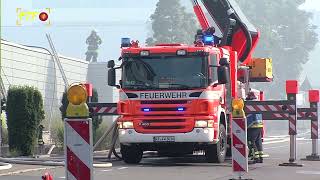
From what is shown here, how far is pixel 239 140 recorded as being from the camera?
1192 centimetres

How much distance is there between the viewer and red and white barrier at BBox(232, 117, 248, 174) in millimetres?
11828

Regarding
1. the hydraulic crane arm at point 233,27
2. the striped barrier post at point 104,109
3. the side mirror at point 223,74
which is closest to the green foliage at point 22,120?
the striped barrier post at point 104,109

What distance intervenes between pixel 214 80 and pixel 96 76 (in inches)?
1104

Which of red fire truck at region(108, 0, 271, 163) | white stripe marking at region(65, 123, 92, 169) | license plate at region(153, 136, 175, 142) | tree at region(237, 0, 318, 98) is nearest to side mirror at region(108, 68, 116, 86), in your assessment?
red fire truck at region(108, 0, 271, 163)

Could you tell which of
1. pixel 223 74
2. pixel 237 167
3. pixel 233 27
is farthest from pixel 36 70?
pixel 237 167

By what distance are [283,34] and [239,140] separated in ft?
269

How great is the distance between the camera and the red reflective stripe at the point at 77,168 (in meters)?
7.14

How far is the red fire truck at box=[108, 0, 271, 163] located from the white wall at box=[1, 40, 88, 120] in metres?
12.9

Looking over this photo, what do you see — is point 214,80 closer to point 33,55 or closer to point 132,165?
point 132,165

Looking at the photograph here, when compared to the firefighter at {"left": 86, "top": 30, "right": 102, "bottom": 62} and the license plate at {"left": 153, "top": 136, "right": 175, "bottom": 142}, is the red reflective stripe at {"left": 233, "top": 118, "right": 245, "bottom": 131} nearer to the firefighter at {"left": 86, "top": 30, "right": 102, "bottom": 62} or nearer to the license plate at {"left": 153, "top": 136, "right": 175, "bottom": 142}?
the license plate at {"left": 153, "top": 136, "right": 175, "bottom": 142}

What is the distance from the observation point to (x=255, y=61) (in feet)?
64.0

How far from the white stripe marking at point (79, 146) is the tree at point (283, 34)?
81.1m

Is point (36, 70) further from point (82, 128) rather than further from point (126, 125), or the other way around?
point (82, 128)

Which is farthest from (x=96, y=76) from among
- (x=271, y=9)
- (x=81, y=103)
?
(x=271, y=9)
